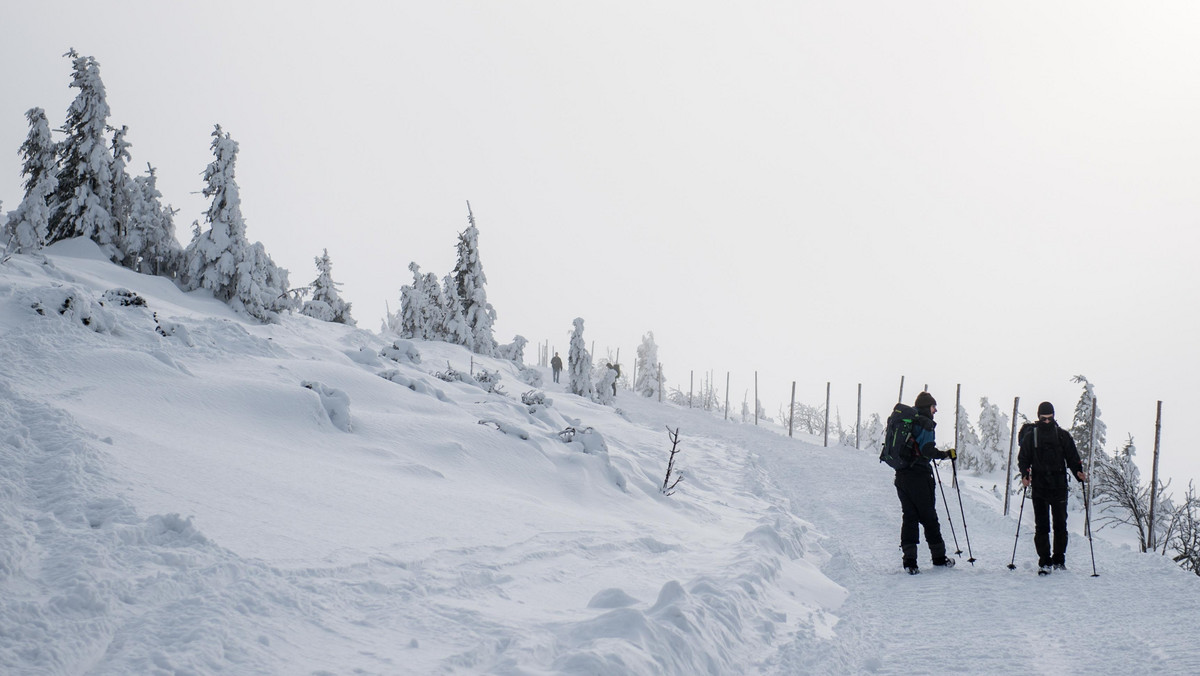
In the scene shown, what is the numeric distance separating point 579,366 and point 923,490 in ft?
119

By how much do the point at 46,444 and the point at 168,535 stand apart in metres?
1.71

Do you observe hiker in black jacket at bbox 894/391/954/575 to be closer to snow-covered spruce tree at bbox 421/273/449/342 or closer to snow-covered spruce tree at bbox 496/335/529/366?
snow-covered spruce tree at bbox 421/273/449/342

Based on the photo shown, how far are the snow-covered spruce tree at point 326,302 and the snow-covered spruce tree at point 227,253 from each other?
10827 mm

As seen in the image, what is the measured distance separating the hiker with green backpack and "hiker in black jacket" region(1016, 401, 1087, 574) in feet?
3.12

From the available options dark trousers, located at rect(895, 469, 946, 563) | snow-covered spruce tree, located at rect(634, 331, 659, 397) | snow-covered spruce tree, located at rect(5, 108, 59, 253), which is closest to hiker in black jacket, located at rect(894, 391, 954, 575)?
dark trousers, located at rect(895, 469, 946, 563)

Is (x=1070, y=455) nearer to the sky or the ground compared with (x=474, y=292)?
nearer to the ground

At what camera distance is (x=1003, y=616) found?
239 inches

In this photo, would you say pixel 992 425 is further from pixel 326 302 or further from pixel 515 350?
pixel 326 302

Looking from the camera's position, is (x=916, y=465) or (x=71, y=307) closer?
(x=916, y=465)

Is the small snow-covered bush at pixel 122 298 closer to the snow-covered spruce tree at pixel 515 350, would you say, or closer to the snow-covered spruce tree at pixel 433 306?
the snow-covered spruce tree at pixel 433 306

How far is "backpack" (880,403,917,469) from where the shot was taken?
8.62 m

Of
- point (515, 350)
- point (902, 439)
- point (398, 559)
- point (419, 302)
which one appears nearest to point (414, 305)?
point (419, 302)

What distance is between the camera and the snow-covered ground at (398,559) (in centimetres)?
368

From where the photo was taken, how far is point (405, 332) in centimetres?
4366
